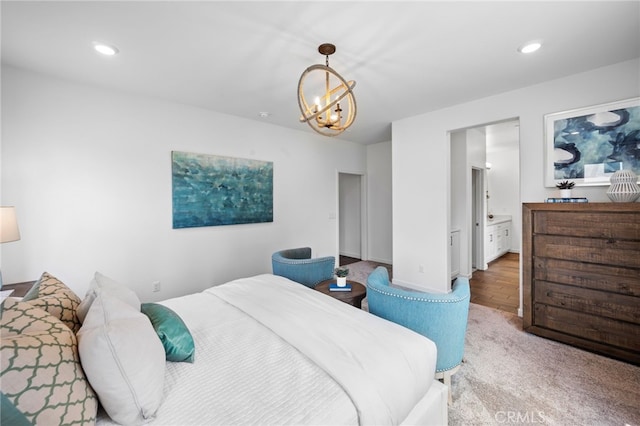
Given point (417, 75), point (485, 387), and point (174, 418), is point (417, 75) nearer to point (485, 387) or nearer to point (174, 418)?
point (485, 387)

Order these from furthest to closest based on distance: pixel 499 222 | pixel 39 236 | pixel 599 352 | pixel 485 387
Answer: pixel 499 222 → pixel 39 236 → pixel 599 352 → pixel 485 387

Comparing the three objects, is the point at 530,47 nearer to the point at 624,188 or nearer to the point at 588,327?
the point at 624,188

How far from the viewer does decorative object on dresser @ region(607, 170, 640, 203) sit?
2.31 metres

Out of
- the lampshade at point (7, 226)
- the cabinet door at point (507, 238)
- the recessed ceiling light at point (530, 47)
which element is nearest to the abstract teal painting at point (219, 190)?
the lampshade at point (7, 226)

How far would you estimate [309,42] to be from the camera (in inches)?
85.2

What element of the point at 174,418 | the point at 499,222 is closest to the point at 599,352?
the point at 174,418

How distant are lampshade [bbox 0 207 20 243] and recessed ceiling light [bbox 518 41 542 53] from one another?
423 cm

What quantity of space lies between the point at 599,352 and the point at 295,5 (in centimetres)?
370

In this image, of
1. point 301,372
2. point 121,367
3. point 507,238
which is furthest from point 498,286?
point 121,367

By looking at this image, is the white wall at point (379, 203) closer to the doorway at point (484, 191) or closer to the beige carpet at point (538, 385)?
the doorway at point (484, 191)

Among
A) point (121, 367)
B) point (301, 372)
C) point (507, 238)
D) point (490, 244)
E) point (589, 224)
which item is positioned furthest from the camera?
point (507, 238)

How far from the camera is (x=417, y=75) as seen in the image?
2764mm

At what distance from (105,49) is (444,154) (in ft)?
12.7

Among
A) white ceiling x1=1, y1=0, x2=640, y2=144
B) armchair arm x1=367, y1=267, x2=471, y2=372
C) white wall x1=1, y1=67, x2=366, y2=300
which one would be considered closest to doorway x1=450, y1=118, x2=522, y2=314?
white ceiling x1=1, y1=0, x2=640, y2=144
